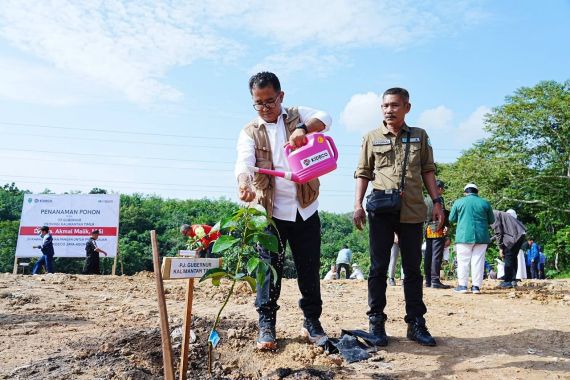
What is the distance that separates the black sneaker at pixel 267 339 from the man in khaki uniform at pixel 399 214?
2.44 ft

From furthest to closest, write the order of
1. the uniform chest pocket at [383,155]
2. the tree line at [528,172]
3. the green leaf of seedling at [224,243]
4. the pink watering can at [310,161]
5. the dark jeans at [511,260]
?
1. the tree line at [528,172]
2. the dark jeans at [511,260]
3. the uniform chest pocket at [383,155]
4. the pink watering can at [310,161]
5. the green leaf of seedling at [224,243]

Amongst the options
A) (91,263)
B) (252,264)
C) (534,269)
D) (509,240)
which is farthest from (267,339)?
(534,269)

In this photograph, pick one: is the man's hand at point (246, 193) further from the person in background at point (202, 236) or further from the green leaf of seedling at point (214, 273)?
the person in background at point (202, 236)

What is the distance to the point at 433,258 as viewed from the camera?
22.1 feet

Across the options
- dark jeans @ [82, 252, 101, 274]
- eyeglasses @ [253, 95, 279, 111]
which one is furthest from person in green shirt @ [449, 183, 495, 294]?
dark jeans @ [82, 252, 101, 274]

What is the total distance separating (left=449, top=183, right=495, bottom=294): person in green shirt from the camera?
6.17 meters

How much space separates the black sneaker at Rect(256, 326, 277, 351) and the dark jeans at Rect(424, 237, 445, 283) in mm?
4305

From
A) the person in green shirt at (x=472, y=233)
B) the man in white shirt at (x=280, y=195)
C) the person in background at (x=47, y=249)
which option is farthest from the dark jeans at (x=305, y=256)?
the person in background at (x=47, y=249)

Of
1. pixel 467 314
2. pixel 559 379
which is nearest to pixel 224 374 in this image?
pixel 559 379

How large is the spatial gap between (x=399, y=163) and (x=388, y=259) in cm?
67

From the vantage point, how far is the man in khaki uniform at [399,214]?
316 centimetres

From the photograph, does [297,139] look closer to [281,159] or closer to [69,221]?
[281,159]

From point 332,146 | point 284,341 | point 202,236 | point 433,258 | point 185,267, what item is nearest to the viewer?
point 185,267

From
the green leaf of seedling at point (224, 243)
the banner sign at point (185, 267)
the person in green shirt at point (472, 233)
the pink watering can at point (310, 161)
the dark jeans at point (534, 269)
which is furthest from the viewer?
the dark jeans at point (534, 269)
